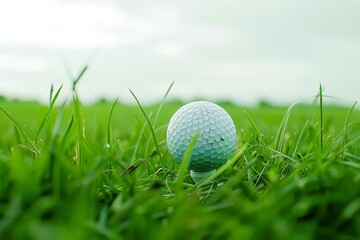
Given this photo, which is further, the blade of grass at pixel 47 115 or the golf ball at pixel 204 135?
the golf ball at pixel 204 135

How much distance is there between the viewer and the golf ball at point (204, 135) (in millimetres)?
1734

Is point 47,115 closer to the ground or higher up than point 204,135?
higher up

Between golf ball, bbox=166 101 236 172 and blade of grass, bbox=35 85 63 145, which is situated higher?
blade of grass, bbox=35 85 63 145

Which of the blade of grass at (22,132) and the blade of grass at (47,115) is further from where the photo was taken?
the blade of grass at (22,132)

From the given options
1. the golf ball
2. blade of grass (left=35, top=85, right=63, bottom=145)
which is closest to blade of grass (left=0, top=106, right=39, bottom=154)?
blade of grass (left=35, top=85, right=63, bottom=145)

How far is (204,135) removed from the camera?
1.75 meters

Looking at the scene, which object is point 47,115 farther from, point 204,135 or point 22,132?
point 204,135

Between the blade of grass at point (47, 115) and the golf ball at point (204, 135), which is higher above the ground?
the blade of grass at point (47, 115)

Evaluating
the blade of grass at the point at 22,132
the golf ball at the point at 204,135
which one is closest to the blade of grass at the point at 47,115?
the blade of grass at the point at 22,132

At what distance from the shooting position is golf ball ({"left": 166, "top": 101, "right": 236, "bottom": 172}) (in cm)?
173

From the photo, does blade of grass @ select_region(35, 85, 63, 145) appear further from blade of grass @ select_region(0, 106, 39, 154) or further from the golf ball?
the golf ball

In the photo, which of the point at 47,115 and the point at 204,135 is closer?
the point at 47,115

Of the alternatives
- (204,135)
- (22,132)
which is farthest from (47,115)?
(204,135)

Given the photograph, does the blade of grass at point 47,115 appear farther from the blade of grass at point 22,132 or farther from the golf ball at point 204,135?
the golf ball at point 204,135
